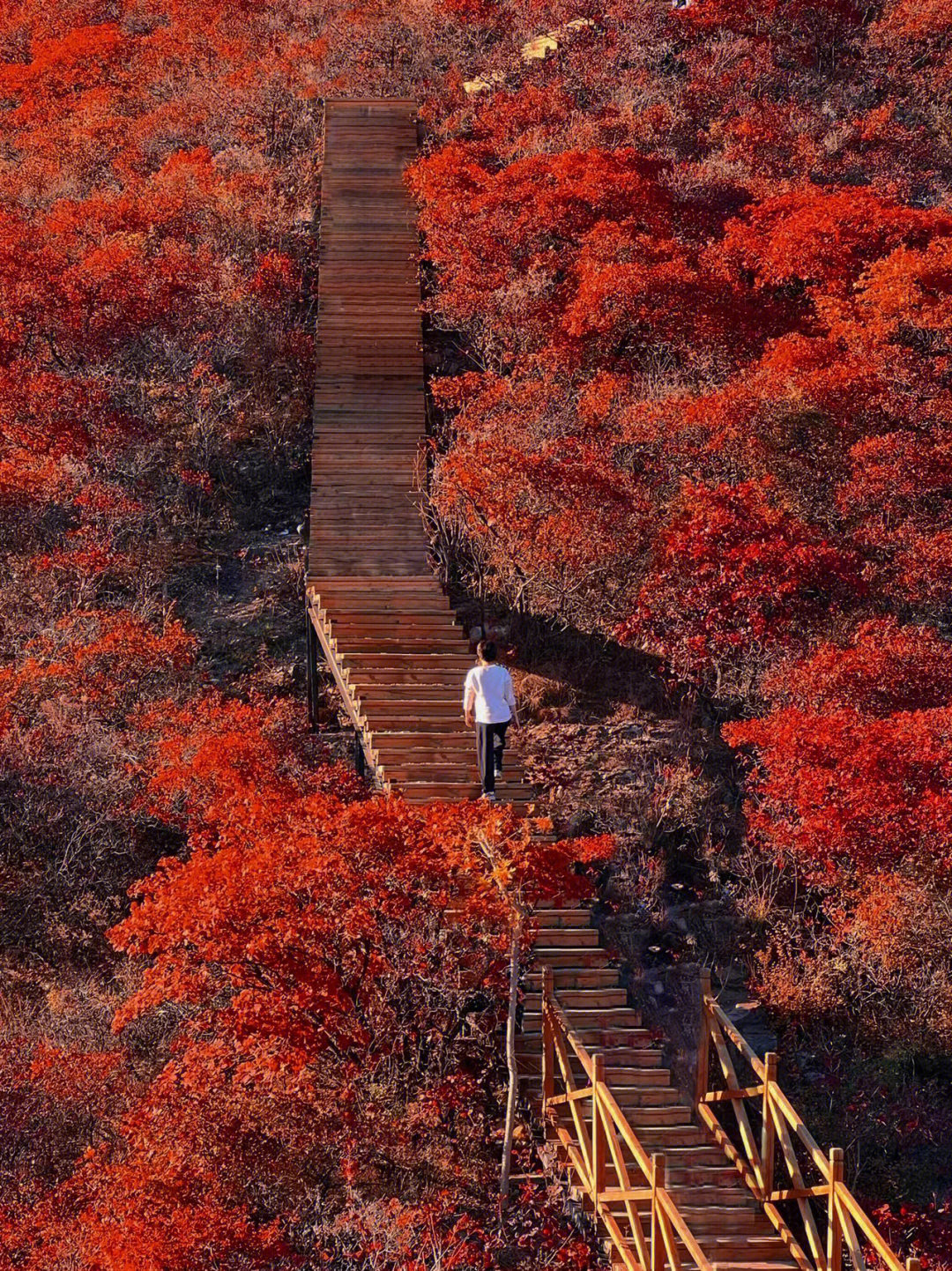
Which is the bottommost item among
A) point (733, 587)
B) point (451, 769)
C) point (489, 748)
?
point (451, 769)

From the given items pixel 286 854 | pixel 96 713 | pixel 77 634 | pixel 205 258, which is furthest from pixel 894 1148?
pixel 205 258

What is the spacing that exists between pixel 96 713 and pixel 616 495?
8041 millimetres

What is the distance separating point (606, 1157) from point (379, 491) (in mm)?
12903

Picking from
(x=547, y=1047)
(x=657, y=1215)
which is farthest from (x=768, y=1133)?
(x=547, y=1047)

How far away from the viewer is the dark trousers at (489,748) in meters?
15.7

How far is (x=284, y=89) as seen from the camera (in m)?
37.2

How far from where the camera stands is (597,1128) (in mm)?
12648

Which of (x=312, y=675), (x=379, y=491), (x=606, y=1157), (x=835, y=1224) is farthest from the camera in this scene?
(x=379, y=491)

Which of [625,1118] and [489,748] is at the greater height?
[489,748]

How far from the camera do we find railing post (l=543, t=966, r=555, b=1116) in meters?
13.7

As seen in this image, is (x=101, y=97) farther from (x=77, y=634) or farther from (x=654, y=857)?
(x=654, y=857)

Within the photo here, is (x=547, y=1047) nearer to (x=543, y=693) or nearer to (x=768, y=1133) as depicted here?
(x=768, y=1133)

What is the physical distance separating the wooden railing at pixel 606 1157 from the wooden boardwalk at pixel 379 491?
3.76m

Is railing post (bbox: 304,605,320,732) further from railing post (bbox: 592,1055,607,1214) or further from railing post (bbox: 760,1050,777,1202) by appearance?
railing post (bbox: 760,1050,777,1202)
